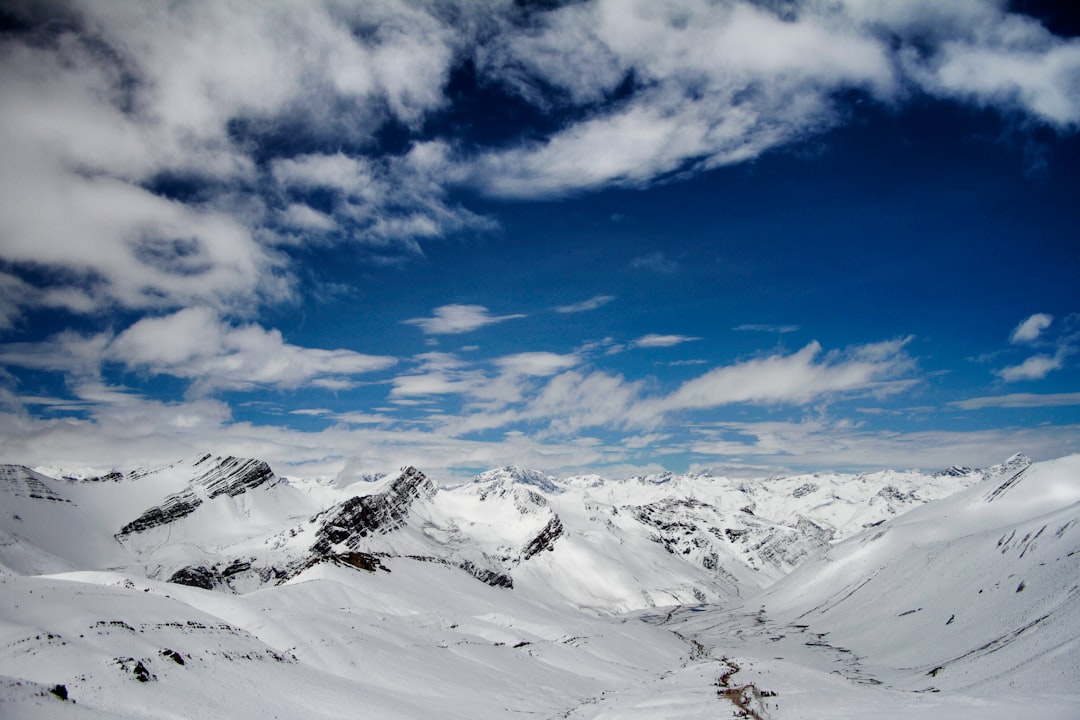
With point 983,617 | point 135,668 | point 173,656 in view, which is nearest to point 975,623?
point 983,617

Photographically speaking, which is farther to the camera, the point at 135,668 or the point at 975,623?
the point at 975,623

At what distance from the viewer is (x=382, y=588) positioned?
194500mm

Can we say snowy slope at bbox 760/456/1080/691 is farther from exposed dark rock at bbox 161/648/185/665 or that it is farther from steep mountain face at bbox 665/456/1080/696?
exposed dark rock at bbox 161/648/185/665

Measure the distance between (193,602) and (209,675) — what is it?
155ft

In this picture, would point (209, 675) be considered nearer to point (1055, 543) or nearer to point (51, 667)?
point (51, 667)

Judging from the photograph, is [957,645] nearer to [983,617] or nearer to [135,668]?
[983,617]

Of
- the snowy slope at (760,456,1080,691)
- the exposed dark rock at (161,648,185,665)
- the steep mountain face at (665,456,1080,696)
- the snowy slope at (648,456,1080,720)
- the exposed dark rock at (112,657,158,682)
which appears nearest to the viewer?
the exposed dark rock at (112,657,158,682)

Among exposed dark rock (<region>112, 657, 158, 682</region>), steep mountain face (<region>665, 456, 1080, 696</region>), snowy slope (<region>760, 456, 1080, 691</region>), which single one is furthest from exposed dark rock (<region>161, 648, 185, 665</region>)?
snowy slope (<region>760, 456, 1080, 691</region>)

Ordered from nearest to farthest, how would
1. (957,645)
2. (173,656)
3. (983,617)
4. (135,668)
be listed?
(135,668) < (173,656) < (957,645) < (983,617)

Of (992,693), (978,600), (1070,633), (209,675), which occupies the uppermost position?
(978,600)

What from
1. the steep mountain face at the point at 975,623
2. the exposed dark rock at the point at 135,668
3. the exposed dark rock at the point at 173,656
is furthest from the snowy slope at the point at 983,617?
the exposed dark rock at the point at 173,656

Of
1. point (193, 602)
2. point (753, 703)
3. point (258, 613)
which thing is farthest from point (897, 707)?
point (193, 602)

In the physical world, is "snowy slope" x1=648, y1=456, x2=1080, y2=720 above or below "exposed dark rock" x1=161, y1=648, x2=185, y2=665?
above

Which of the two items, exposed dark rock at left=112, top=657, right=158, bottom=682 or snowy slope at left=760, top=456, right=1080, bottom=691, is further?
snowy slope at left=760, top=456, right=1080, bottom=691
